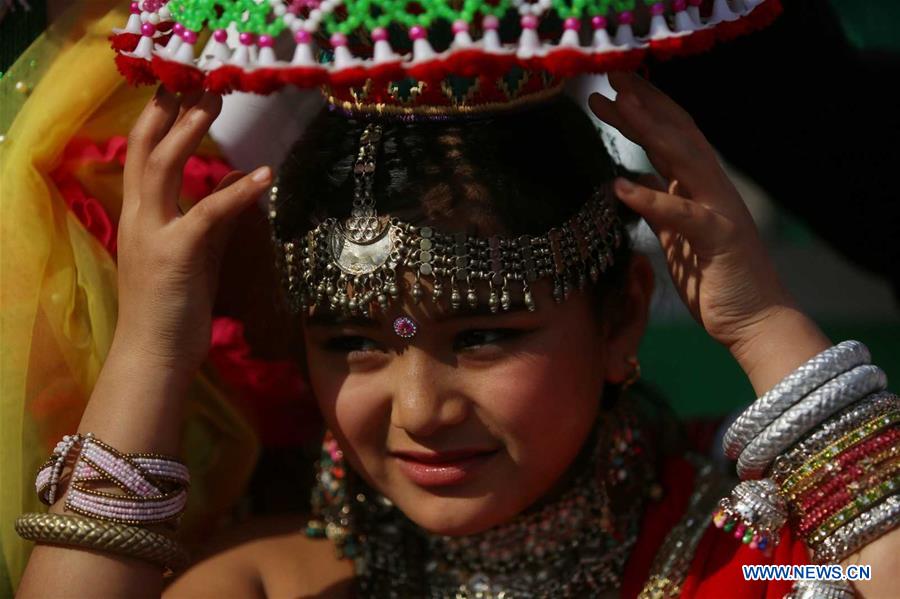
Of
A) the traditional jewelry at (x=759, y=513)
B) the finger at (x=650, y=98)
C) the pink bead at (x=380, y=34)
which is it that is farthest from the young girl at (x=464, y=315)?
the pink bead at (x=380, y=34)

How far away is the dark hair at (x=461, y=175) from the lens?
1.62 meters

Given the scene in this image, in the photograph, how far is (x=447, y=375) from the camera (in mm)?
1601

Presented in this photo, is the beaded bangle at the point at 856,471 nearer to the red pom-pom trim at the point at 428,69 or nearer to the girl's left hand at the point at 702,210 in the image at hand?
the girl's left hand at the point at 702,210

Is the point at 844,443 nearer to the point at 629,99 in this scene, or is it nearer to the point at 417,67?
the point at 629,99

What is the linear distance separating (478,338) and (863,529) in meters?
0.57

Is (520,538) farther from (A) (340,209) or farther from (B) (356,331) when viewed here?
(A) (340,209)

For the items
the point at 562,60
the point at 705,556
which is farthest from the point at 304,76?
the point at 705,556

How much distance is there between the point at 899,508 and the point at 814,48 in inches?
44.9

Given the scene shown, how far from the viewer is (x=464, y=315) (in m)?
1.59

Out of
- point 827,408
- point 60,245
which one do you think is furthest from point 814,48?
point 60,245

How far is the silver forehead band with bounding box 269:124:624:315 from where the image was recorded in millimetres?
1574

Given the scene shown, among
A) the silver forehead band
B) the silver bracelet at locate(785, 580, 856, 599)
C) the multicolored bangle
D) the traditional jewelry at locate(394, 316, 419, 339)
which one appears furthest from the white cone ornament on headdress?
the silver bracelet at locate(785, 580, 856, 599)

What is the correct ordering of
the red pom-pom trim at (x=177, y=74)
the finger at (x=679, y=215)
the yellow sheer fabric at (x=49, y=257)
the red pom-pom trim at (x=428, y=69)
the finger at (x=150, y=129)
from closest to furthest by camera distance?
1. the red pom-pom trim at (x=428, y=69)
2. the red pom-pom trim at (x=177, y=74)
3. the finger at (x=679, y=215)
4. the finger at (x=150, y=129)
5. the yellow sheer fabric at (x=49, y=257)

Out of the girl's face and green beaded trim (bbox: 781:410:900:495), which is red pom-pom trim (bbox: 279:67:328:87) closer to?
the girl's face
